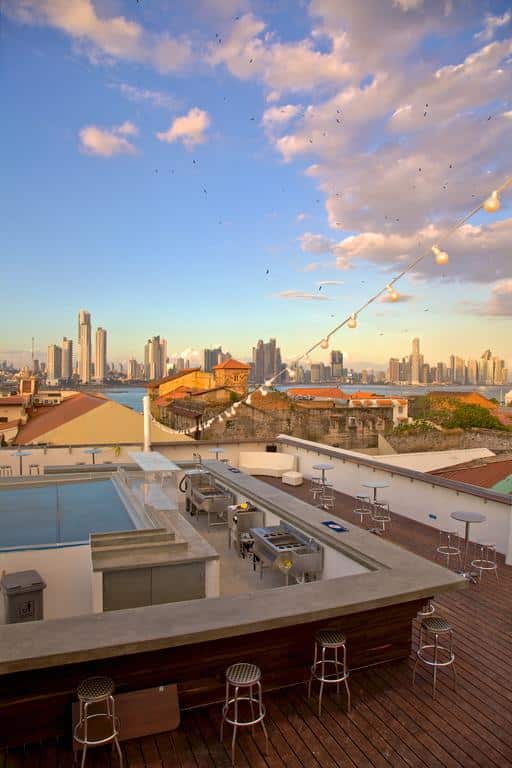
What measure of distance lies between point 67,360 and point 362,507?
123m

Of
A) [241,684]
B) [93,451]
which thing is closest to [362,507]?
[93,451]

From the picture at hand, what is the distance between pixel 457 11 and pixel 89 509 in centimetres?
1238

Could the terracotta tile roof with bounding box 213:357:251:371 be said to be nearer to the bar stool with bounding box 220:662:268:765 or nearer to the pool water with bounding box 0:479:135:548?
the pool water with bounding box 0:479:135:548

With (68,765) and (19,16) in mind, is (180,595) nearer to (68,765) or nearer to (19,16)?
(68,765)

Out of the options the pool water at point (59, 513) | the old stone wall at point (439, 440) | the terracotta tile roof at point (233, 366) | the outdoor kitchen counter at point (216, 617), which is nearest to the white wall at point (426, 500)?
the outdoor kitchen counter at point (216, 617)

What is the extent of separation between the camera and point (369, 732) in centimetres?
340

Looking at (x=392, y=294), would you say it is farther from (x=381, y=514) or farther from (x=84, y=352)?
(x=84, y=352)

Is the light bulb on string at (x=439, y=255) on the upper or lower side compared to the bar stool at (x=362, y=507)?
upper

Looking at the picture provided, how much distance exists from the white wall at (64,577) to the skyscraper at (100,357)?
4362 inches

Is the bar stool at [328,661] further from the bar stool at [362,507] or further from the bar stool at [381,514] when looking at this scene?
the bar stool at [362,507]

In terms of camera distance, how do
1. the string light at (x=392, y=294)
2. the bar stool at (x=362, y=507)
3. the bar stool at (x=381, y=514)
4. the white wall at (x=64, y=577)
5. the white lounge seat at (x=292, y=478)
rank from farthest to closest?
the white lounge seat at (x=292, y=478), the bar stool at (x=362, y=507), the bar stool at (x=381, y=514), the white wall at (x=64, y=577), the string light at (x=392, y=294)

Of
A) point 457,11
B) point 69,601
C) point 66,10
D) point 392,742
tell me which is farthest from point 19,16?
point 392,742

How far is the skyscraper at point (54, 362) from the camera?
118 metres

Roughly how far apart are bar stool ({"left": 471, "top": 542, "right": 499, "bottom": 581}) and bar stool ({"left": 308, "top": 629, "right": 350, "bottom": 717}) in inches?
138
